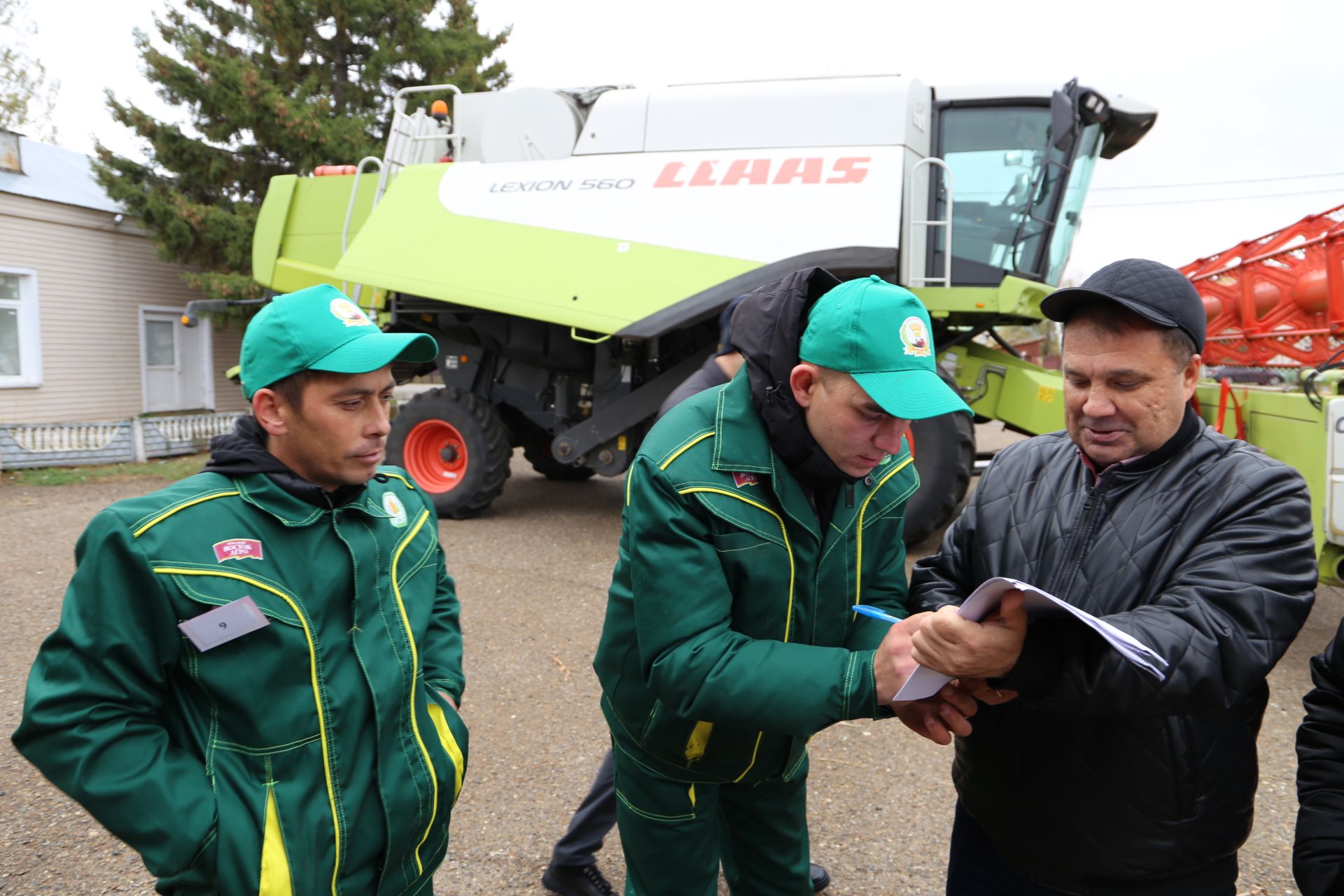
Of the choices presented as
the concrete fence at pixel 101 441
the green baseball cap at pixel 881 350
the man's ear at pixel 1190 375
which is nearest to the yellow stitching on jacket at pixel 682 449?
the green baseball cap at pixel 881 350

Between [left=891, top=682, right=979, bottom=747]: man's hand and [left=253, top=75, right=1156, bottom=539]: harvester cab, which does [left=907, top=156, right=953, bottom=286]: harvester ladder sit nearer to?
[left=253, top=75, right=1156, bottom=539]: harvester cab

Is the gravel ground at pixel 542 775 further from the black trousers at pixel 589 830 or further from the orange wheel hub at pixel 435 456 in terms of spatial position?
the orange wheel hub at pixel 435 456

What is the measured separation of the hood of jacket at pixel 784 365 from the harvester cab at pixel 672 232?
15.4ft

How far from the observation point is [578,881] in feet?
8.97

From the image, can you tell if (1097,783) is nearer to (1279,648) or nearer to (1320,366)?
(1279,648)

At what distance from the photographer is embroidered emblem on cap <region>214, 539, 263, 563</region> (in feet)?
5.14

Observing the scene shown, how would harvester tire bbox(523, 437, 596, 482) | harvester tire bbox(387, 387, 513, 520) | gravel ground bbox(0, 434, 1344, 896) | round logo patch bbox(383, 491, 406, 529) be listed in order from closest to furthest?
round logo patch bbox(383, 491, 406, 529) → gravel ground bbox(0, 434, 1344, 896) → harvester tire bbox(387, 387, 513, 520) → harvester tire bbox(523, 437, 596, 482)

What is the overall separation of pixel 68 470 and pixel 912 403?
38.8ft

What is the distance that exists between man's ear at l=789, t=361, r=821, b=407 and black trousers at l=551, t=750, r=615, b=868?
1551mm

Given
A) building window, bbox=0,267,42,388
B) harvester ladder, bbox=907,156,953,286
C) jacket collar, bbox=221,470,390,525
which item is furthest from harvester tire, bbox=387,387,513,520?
building window, bbox=0,267,42,388

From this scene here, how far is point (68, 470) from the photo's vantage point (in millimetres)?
10562

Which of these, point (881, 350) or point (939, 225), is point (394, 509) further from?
point (939, 225)

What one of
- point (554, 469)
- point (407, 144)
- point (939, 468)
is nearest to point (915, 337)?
point (939, 468)

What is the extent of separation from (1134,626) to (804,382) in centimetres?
68
